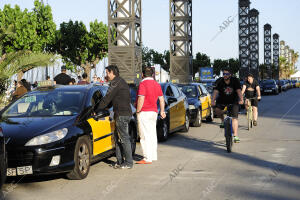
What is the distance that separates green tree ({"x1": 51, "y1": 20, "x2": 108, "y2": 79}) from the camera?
58.3 metres

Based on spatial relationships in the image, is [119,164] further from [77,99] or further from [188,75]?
[188,75]

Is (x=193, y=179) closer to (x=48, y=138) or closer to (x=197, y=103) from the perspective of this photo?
(x=48, y=138)

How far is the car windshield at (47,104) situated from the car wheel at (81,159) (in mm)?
Answer: 585

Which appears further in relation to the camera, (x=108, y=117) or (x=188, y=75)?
(x=188, y=75)

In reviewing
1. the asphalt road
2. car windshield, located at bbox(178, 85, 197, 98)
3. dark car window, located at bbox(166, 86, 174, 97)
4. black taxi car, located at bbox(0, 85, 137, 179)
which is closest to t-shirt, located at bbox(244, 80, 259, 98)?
car windshield, located at bbox(178, 85, 197, 98)

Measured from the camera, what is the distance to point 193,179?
7.35 metres

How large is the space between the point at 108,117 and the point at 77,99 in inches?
25.9

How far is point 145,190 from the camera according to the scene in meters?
6.63

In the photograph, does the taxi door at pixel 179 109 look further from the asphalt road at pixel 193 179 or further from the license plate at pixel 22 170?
the license plate at pixel 22 170

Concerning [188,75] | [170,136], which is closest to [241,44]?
[188,75]

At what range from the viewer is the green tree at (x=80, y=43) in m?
58.3

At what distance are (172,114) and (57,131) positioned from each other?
601cm

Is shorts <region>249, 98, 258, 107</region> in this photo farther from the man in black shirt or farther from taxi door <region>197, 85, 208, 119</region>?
the man in black shirt

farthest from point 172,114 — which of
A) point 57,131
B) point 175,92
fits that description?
point 57,131
